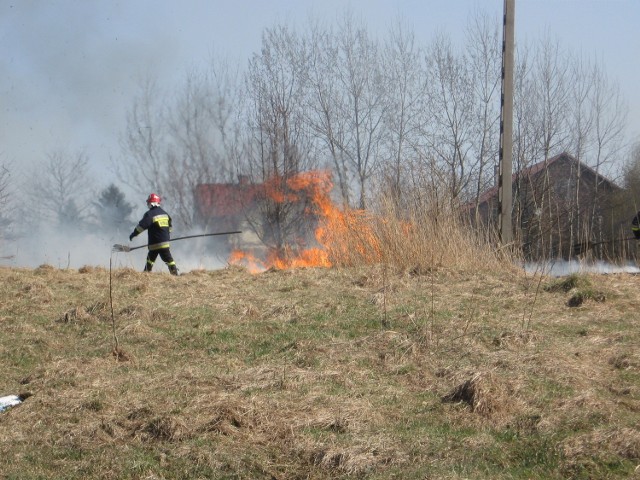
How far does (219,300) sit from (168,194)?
18905 millimetres

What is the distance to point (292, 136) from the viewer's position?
2972cm

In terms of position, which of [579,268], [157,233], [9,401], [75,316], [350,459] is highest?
[157,233]

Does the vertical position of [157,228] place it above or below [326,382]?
above

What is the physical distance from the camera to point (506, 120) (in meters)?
13.5

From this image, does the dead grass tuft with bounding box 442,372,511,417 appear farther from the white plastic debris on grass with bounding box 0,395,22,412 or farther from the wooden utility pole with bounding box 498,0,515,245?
the wooden utility pole with bounding box 498,0,515,245

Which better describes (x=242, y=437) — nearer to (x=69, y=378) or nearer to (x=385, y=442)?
(x=385, y=442)

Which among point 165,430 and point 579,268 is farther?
point 579,268

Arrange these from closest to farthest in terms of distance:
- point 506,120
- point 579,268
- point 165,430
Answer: point 165,430 < point 579,268 < point 506,120

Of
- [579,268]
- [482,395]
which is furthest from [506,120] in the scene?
[482,395]

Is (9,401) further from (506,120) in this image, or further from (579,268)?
(506,120)

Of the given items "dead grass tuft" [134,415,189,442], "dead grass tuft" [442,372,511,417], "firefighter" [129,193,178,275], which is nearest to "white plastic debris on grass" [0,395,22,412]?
"dead grass tuft" [134,415,189,442]

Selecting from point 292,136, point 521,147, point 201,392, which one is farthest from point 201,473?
point 521,147

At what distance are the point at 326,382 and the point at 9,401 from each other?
2.43m

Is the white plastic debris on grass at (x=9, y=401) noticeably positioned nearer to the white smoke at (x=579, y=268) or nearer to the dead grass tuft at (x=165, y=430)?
the dead grass tuft at (x=165, y=430)
